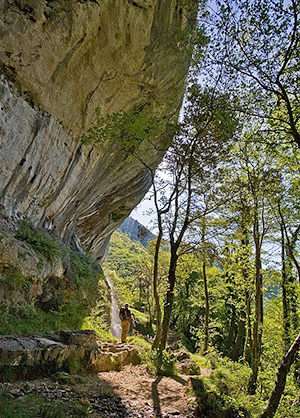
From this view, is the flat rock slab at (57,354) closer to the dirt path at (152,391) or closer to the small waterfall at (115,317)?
the dirt path at (152,391)

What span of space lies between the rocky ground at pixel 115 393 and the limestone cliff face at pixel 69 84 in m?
6.72

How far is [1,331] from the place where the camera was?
680 centimetres

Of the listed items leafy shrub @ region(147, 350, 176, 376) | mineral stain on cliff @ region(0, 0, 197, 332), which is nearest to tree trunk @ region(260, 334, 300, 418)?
leafy shrub @ region(147, 350, 176, 376)

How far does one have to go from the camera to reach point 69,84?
1209 cm

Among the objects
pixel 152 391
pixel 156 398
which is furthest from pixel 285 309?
pixel 156 398

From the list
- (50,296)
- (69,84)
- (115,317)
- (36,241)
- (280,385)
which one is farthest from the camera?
(115,317)

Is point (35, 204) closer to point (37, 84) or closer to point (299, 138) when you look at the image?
point (37, 84)

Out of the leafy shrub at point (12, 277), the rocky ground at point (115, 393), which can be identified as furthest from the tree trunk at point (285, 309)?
the leafy shrub at point (12, 277)

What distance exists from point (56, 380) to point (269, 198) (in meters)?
10.0

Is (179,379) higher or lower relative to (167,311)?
lower

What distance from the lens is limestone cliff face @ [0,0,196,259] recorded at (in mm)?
9914

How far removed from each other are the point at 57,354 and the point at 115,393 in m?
1.51

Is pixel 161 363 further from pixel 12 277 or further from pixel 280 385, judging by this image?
pixel 12 277

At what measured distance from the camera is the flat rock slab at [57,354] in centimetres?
497
